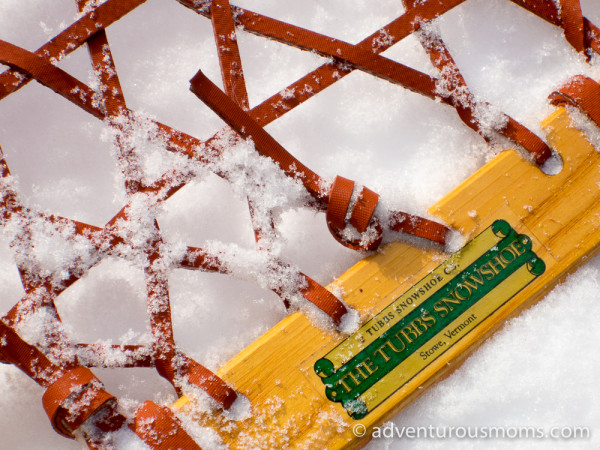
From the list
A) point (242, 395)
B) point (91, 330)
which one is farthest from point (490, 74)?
point (91, 330)

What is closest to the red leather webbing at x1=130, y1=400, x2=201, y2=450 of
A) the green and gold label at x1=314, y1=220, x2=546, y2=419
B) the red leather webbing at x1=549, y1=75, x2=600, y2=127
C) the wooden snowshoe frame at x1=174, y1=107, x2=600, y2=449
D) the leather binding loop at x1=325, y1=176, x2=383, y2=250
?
the wooden snowshoe frame at x1=174, y1=107, x2=600, y2=449

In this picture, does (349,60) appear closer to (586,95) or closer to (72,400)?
(586,95)

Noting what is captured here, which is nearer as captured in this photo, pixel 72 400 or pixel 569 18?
pixel 72 400

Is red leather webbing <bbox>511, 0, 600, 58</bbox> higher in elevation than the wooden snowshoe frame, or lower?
higher

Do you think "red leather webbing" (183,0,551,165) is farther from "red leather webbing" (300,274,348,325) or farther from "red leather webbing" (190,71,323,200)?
"red leather webbing" (300,274,348,325)

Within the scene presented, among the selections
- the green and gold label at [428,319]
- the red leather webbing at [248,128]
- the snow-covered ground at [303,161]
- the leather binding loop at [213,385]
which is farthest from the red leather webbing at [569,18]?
the leather binding loop at [213,385]

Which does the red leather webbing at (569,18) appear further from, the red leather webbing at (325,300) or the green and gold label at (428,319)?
the red leather webbing at (325,300)

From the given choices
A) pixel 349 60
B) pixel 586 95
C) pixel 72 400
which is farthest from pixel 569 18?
pixel 72 400
